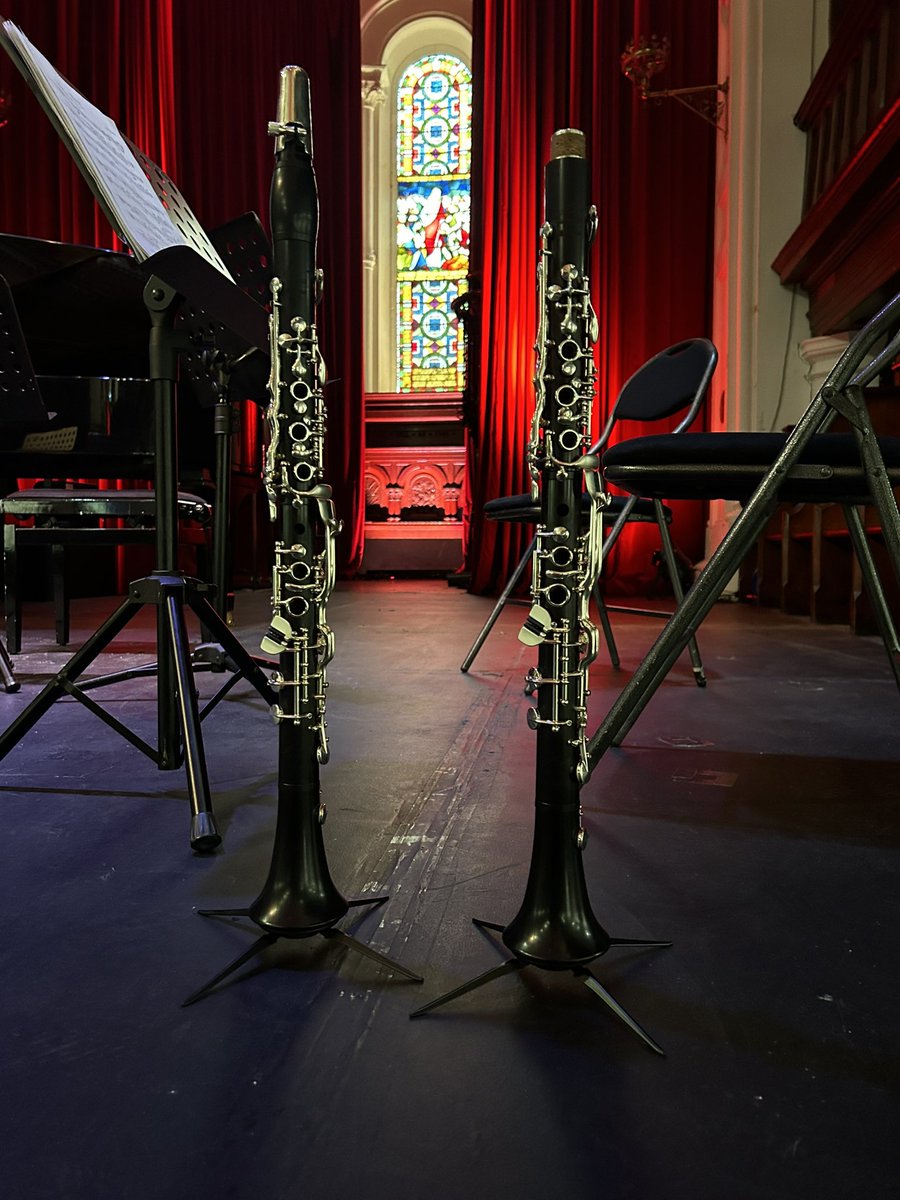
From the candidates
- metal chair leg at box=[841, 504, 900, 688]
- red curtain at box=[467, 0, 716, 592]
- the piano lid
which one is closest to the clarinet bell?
metal chair leg at box=[841, 504, 900, 688]

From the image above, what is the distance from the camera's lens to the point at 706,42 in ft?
17.0

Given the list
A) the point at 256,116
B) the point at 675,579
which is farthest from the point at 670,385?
the point at 256,116

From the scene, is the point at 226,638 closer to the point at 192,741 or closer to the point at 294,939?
the point at 192,741

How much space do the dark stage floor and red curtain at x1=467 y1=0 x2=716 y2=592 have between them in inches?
161

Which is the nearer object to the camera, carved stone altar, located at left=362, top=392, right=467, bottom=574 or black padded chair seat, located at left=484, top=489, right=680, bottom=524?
black padded chair seat, located at left=484, top=489, right=680, bottom=524

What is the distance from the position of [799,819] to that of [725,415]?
413 centimetres

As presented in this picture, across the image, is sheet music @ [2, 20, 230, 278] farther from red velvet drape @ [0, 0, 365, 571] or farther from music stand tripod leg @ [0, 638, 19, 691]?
red velvet drape @ [0, 0, 365, 571]

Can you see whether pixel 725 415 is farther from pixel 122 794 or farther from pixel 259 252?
pixel 122 794

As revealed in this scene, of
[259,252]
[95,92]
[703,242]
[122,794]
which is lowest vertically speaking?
[122,794]

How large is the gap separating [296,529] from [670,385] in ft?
5.85

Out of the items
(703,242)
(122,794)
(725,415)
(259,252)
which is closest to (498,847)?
(122,794)

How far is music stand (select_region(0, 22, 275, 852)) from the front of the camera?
103 cm

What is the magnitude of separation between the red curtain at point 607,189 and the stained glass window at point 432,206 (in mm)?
1893

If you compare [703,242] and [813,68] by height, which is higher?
[813,68]
